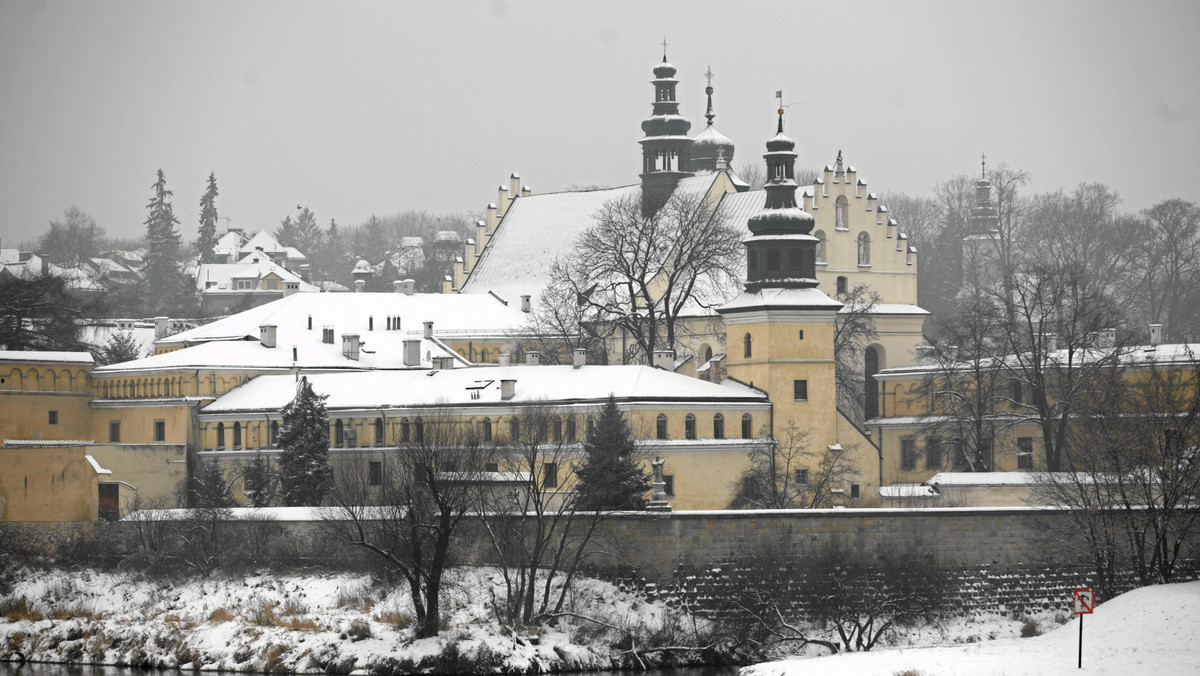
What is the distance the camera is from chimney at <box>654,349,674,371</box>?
73.0 meters

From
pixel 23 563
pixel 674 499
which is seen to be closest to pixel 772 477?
pixel 674 499

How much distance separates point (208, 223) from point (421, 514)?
367 ft

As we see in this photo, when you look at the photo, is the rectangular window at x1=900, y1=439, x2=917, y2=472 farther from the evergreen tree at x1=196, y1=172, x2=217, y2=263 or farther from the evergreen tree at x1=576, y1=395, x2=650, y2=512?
the evergreen tree at x1=196, y1=172, x2=217, y2=263

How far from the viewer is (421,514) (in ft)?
183

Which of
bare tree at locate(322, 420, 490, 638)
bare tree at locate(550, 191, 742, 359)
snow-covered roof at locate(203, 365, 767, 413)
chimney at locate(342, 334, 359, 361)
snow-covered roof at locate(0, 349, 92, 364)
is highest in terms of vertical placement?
bare tree at locate(550, 191, 742, 359)

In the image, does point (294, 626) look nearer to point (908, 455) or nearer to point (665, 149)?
point (908, 455)

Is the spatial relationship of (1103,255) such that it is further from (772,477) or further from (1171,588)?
(1171,588)

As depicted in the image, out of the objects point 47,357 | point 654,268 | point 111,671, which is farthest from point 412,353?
point 111,671

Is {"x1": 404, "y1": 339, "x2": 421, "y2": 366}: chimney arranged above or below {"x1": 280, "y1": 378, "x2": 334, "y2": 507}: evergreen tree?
above

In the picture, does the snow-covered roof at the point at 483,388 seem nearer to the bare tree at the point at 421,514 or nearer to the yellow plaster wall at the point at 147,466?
the yellow plaster wall at the point at 147,466

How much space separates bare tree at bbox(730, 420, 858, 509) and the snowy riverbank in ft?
34.2

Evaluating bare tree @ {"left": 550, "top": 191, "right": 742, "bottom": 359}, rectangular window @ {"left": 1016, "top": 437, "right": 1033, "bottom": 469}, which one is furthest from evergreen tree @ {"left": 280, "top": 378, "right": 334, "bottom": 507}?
rectangular window @ {"left": 1016, "top": 437, "right": 1033, "bottom": 469}

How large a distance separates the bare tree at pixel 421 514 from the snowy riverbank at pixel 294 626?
1102 mm

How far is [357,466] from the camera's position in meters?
68.0
